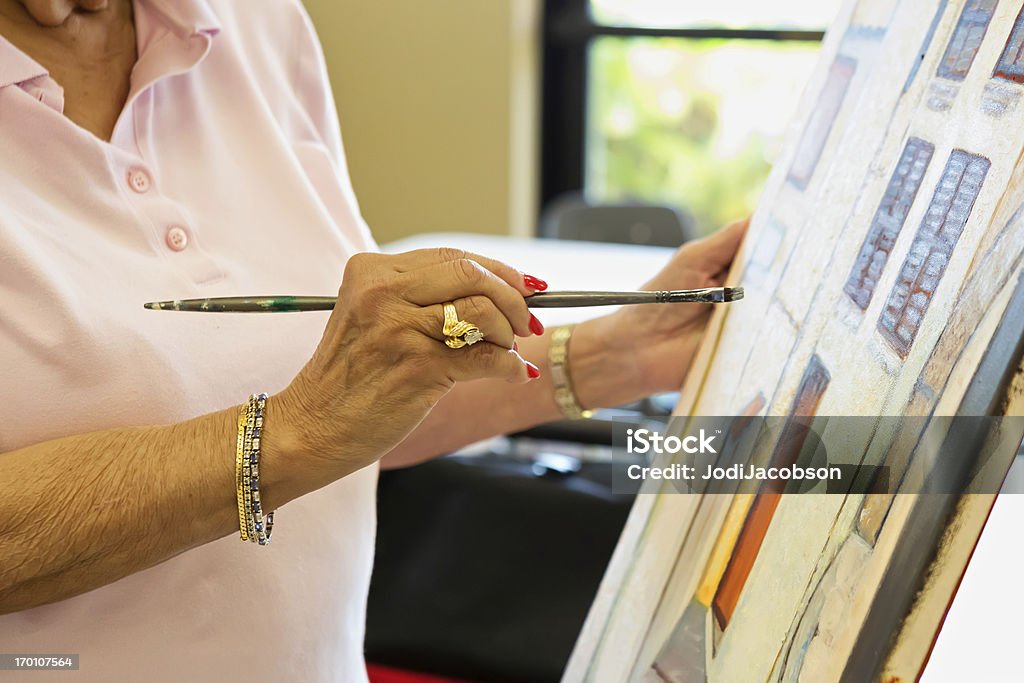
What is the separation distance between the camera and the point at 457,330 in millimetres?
694

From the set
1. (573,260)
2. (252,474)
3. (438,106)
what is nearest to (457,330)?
(252,474)

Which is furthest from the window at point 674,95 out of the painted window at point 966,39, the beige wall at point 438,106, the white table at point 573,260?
the painted window at point 966,39

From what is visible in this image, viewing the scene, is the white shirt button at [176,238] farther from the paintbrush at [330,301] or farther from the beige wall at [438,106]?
the beige wall at [438,106]

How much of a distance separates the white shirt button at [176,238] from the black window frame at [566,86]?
3.07 meters

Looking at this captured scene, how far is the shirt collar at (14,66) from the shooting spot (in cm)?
85

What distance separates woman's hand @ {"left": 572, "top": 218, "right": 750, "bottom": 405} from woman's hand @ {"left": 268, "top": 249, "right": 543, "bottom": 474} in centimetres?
35

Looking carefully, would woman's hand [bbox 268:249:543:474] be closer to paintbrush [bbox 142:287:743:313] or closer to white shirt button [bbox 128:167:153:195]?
paintbrush [bbox 142:287:743:313]

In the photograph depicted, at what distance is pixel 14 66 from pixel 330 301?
344mm

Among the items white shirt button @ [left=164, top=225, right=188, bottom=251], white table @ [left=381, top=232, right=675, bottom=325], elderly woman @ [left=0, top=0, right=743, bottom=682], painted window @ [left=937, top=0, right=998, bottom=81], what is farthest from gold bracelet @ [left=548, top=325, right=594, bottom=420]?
white table @ [left=381, top=232, right=675, bottom=325]

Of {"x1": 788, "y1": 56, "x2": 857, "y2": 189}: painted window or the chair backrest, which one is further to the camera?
the chair backrest

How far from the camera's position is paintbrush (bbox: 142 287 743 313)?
73 cm

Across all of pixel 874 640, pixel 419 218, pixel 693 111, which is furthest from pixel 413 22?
pixel 874 640

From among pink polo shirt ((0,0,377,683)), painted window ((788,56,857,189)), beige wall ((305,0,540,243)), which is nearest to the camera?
pink polo shirt ((0,0,377,683))

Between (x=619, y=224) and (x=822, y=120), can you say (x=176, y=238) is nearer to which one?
(x=822, y=120)
